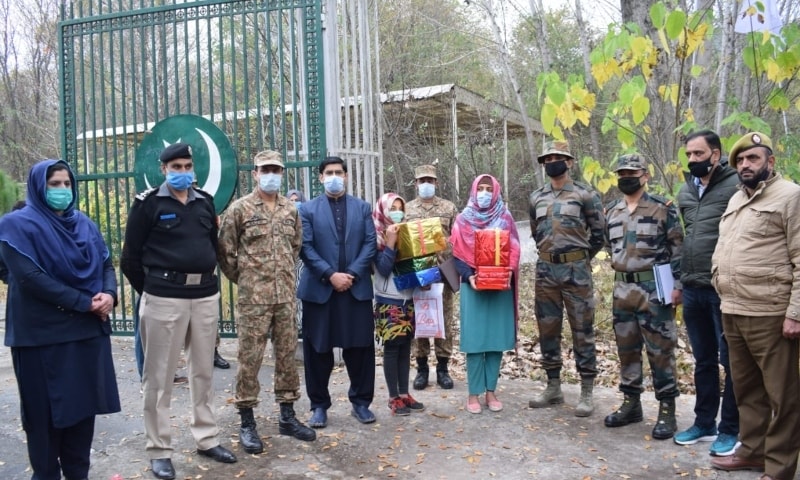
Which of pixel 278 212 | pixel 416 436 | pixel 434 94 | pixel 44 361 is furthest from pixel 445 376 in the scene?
pixel 434 94

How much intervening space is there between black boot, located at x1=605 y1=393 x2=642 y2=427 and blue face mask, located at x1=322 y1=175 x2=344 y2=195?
8.54 ft

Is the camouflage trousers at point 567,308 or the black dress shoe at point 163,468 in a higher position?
the camouflage trousers at point 567,308

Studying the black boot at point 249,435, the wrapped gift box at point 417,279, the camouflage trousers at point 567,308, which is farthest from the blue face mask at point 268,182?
the camouflage trousers at point 567,308

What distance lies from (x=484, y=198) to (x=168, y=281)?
2376 millimetres

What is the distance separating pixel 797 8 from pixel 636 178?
525 centimetres

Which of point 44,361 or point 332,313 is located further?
point 332,313

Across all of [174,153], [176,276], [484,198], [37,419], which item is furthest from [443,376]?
[37,419]

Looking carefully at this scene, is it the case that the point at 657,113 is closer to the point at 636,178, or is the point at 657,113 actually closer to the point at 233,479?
the point at 636,178

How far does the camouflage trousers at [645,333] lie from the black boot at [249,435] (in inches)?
104

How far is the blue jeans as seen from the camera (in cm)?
436

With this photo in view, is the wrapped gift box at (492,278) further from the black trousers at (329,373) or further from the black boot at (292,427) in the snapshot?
the black boot at (292,427)

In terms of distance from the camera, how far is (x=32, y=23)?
66.2 feet

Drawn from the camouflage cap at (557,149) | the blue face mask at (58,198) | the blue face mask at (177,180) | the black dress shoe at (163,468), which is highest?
the camouflage cap at (557,149)

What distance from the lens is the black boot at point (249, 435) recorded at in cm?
454
